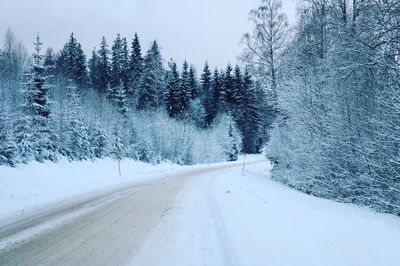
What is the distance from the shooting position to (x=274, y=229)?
27.9 feet

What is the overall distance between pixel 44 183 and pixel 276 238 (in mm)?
15374

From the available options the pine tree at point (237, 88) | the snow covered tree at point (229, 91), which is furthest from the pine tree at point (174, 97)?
the pine tree at point (237, 88)

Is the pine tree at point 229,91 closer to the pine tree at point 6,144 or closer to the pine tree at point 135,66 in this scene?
the pine tree at point 135,66

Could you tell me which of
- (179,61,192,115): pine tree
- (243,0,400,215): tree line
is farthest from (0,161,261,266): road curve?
(179,61,192,115): pine tree

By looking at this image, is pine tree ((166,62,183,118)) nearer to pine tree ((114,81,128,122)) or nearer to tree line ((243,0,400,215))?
pine tree ((114,81,128,122))

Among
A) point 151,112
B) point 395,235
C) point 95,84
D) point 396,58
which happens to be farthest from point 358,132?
point 95,84

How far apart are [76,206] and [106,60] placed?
248ft

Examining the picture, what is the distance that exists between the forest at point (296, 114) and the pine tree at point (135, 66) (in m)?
7.20

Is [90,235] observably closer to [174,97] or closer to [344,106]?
[344,106]

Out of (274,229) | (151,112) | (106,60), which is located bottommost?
(274,229)

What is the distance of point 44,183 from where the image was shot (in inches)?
789

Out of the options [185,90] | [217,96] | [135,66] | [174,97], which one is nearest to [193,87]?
[217,96]

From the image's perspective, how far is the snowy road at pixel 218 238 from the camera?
6.15m

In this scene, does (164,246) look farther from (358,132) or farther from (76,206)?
(358,132)
